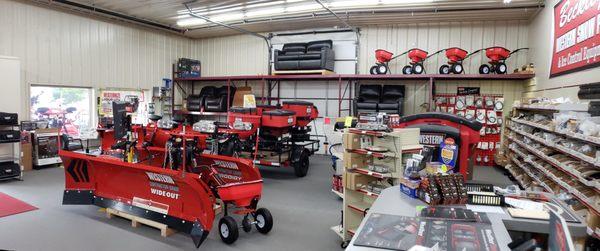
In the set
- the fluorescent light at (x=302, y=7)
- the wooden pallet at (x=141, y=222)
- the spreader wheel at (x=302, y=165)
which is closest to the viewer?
the wooden pallet at (x=141, y=222)

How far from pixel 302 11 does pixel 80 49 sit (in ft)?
18.4

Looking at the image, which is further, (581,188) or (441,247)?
(581,188)

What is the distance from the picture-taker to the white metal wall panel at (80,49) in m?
8.05

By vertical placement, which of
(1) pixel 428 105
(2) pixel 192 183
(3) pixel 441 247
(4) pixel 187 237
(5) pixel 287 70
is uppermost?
(5) pixel 287 70

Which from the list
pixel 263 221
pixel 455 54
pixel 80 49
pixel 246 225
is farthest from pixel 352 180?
pixel 80 49

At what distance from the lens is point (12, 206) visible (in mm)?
5102

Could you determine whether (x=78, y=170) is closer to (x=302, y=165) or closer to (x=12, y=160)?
(x=12, y=160)

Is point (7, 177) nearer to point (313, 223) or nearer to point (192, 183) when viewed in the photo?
point (192, 183)

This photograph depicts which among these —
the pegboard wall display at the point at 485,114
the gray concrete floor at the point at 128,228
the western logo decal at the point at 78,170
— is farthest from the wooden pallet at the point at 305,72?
the western logo decal at the point at 78,170

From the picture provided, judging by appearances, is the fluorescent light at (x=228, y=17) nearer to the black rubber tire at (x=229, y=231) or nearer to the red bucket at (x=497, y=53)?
the red bucket at (x=497, y=53)

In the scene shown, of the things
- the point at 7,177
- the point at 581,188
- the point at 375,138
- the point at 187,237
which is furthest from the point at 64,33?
the point at 581,188

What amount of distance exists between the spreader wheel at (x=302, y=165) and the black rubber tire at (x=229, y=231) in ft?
11.2

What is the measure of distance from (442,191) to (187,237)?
306 cm

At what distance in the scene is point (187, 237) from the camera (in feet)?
13.7
